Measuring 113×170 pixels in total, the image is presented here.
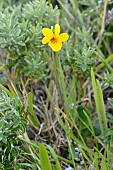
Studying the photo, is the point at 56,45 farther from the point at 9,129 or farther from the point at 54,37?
the point at 9,129

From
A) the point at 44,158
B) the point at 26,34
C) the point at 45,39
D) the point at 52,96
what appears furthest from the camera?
the point at 52,96

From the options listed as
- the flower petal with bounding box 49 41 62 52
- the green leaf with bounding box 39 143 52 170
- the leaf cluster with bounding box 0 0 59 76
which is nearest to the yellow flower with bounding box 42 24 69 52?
the flower petal with bounding box 49 41 62 52

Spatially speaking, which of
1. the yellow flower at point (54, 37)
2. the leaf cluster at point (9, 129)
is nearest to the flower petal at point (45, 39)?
the yellow flower at point (54, 37)

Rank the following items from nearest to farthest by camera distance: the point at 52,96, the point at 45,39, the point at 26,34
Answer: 1. the point at 45,39
2. the point at 26,34
3. the point at 52,96

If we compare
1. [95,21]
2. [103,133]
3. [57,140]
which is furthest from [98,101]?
[95,21]

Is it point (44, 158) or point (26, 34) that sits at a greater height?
point (26, 34)

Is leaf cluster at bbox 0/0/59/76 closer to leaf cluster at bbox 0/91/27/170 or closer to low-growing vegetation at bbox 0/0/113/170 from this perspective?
low-growing vegetation at bbox 0/0/113/170

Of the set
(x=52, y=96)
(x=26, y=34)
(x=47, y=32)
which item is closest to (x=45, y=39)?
(x=47, y=32)

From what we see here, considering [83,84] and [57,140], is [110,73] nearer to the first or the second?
[83,84]

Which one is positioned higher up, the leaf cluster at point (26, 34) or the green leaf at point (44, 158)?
the leaf cluster at point (26, 34)

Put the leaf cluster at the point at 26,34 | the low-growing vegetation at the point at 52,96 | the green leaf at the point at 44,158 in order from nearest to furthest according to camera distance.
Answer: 1. the green leaf at the point at 44,158
2. the low-growing vegetation at the point at 52,96
3. the leaf cluster at the point at 26,34

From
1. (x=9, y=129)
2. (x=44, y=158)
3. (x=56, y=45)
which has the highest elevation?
(x=56, y=45)

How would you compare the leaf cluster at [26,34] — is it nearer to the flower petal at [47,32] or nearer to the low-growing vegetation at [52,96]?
the low-growing vegetation at [52,96]
